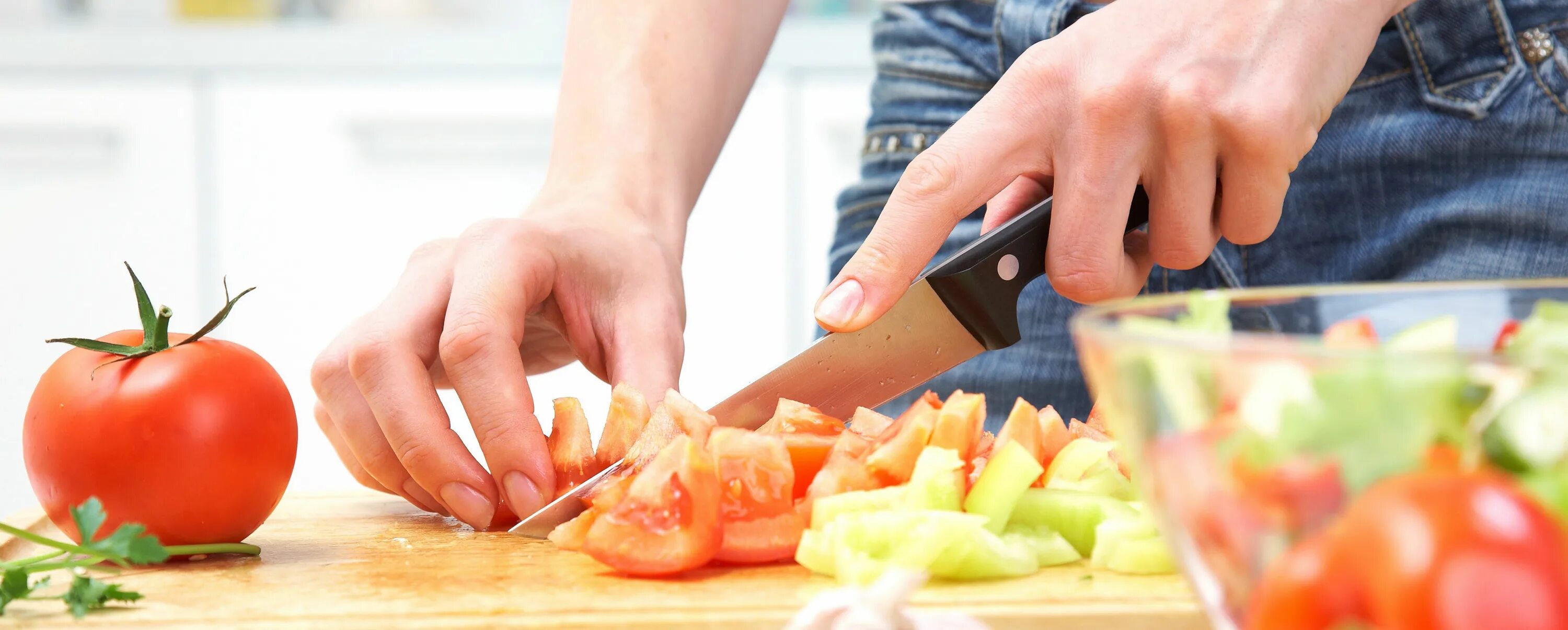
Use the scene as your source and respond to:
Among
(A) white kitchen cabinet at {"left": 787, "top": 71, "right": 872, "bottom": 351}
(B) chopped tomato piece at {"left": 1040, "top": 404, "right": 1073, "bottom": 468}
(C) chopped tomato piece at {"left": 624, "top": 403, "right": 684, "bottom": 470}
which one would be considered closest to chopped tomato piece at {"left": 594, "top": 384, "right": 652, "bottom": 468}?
(C) chopped tomato piece at {"left": 624, "top": 403, "right": 684, "bottom": 470}

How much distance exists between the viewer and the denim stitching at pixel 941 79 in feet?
4.60

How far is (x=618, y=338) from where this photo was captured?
3.89 feet

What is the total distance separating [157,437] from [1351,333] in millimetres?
799

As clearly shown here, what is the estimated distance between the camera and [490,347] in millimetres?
1049

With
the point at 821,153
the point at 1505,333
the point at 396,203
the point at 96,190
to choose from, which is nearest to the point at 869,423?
the point at 1505,333

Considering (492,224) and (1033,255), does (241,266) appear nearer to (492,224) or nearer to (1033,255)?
(492,224)

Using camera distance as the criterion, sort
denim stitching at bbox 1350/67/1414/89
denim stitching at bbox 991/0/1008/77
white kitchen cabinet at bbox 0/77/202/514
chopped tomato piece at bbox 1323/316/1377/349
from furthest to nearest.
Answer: white kitchen cabinet at bbox 0/77/202/514, denim stitching at bbox 991/0/1008/77, denim stitching at bbox 1350/67/1414/89, chopped tomato piece at bbox 1323/316/1377/349

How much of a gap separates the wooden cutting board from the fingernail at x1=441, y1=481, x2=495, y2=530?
0.17 ft

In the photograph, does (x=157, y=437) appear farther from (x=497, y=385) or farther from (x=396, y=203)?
(x=396, y=203)

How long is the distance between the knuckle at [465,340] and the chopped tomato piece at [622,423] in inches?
4.6

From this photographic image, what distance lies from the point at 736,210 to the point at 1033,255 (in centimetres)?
171

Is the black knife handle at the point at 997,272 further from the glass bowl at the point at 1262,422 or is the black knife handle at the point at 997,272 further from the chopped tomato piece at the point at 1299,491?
the chopped tomato piece at the point at 1299,491

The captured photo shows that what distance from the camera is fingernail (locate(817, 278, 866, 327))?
3.36 feet

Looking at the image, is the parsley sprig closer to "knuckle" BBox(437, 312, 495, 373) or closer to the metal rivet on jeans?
"knuckle" BBox(437, 312, 495, 373)
